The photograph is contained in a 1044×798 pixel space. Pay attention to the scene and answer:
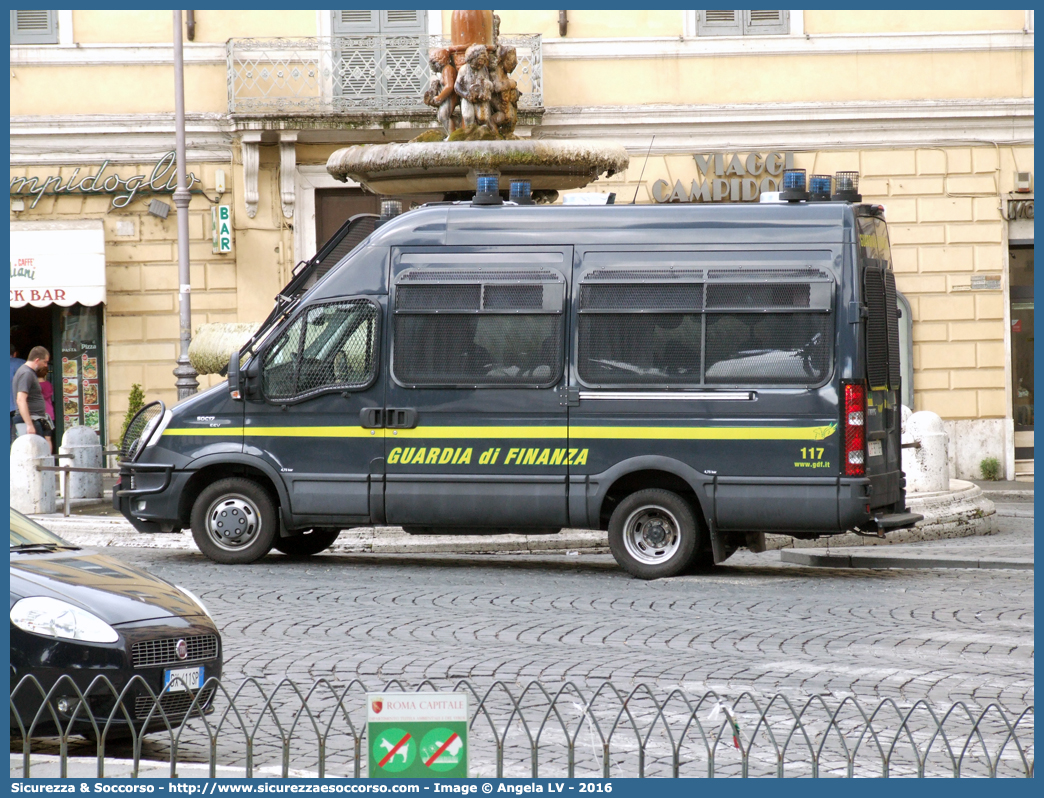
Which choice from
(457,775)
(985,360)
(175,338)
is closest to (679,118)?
(985,360)

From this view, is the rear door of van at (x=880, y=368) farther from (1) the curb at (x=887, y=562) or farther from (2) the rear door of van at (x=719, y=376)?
(1) the curb at (x=887, y=562)

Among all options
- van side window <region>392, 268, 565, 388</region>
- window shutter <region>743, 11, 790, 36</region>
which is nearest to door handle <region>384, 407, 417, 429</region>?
van side window <region>392, 268, 565, 388</region>

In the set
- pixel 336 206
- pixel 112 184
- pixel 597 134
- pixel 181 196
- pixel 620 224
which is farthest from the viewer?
pixel 336 206

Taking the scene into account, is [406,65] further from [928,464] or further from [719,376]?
[719,376]

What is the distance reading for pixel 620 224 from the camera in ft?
36.9

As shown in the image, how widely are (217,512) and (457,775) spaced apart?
816cm

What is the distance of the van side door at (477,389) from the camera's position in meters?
11.3

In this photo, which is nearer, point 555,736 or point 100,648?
point 100,648

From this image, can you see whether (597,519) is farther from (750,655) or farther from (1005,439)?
(1005,439)

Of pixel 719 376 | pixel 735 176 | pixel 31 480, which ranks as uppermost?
pixel 735 176

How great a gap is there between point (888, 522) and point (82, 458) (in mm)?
8091

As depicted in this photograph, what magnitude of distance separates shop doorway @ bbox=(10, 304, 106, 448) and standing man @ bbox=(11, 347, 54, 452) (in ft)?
13.5

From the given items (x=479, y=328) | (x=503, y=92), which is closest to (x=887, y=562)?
(x=479, y=328)

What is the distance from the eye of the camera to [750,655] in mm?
8180
